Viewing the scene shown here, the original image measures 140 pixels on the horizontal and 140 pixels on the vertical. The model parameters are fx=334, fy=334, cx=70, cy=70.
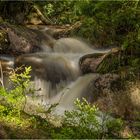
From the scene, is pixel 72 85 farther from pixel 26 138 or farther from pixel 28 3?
pixel 28 3

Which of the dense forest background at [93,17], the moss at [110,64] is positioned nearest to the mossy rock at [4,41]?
the dense forest background at [93,17]

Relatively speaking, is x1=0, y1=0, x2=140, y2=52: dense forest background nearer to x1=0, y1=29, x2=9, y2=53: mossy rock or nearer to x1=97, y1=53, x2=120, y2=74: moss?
x1=97, y1=53, x2=120, y2=74: moss

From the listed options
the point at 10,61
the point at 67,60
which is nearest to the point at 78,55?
the point at 67,60

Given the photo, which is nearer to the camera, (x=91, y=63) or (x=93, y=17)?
(x=93, y=17)

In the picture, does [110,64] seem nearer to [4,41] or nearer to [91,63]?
[91,63]

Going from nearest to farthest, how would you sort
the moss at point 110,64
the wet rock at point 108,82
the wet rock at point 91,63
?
the wet rock at point 108,82, the moss at point 110,64, the wet rock at point 91,63

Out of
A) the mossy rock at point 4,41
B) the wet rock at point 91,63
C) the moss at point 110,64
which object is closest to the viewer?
the moss at point 110,64

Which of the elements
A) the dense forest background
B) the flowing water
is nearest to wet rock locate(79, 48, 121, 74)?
the flowing water

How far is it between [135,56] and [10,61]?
12.4 feet

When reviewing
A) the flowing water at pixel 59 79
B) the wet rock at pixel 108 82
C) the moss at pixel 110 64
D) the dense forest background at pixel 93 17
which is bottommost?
the flowing water at pixel 59 79

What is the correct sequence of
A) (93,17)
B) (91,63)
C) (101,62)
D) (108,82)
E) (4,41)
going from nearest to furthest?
(108,82) → (101,62) → (93,17) → (91,63) → (4,41)

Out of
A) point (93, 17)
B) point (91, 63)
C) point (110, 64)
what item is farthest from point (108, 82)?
point (93, 17)

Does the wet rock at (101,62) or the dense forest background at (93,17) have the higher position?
the dense forest background at (93,17)

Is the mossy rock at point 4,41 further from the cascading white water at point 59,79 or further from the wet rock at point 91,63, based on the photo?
the wet rock at point 91,63
